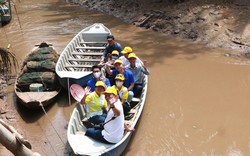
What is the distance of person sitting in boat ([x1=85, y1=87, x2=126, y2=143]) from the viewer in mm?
6043

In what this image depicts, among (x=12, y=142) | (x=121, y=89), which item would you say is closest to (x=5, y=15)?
(x=121, y=89)

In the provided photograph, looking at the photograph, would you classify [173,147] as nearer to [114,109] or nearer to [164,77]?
[114,109]

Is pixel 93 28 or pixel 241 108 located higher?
pixel 93 28

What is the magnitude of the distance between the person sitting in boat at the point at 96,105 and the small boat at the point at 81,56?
195 cm

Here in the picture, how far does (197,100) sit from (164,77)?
5.76 ft

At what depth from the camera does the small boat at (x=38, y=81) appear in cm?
859

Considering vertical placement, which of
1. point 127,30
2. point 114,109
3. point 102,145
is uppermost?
point 114,109

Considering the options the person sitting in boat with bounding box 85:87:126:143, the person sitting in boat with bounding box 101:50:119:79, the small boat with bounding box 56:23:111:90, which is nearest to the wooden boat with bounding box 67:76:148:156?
the person sitting in boat with bounding box 85:87:126:143

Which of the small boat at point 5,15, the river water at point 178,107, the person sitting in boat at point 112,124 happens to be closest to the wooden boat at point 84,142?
the person sitting in boat at point 112,124

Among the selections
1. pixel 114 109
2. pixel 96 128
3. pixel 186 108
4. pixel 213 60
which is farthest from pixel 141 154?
pixel 213 60

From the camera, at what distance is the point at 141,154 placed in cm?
738

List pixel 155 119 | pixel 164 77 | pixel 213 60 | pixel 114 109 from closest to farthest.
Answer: pixel 114 109, pixel 155 119, pixel 164 77, pixel 213 60

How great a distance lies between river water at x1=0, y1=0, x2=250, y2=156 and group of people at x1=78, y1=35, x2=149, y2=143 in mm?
957

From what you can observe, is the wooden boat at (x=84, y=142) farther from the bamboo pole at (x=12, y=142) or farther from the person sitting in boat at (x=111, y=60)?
the bamboo pole at (x=12, y=142)
